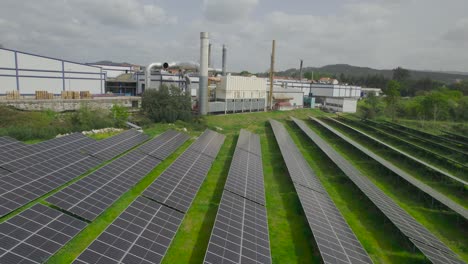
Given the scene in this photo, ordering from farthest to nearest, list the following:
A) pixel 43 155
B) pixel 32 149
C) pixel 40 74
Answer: pixel 40 74
pixel 32 149
pixel 43 155

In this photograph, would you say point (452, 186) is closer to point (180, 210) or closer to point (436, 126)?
point (180, 210)

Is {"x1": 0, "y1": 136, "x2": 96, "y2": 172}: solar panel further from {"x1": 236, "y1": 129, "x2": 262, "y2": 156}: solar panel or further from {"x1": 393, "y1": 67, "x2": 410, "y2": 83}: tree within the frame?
{"x1": 393, "y1": 67, "x2": 410, "y2": 83}: tree

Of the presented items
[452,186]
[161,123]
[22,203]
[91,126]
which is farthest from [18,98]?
[452,186]

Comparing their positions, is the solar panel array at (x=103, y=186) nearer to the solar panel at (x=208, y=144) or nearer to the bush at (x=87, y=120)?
the solar panel at (x=208, y=144)

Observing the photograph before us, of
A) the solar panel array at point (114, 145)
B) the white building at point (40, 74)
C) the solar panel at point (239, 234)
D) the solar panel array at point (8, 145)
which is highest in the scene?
the white building at point (40, 74)

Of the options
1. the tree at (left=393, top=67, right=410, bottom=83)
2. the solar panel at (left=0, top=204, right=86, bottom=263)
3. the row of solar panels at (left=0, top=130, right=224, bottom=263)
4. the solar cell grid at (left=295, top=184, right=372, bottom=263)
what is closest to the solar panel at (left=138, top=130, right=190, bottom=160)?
the row of solar panels at (left=0, top=130, right=224, bottom=263)

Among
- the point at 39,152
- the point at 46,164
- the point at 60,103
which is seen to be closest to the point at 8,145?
the point at 39,152

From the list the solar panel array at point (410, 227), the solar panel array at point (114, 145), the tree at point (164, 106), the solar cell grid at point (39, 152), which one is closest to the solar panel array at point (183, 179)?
the solar panel array at point (114, 145)

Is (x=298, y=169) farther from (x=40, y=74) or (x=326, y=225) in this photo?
(x=40, y=74)
